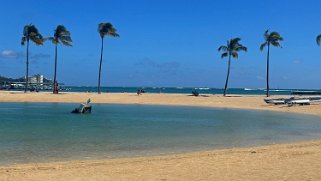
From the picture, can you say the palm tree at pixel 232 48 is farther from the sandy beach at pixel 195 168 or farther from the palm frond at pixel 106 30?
the sandy beach at pixel 195 168

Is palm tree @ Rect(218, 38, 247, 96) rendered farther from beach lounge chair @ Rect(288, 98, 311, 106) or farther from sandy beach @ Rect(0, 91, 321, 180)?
sandy beach @ Rect(0, 91, 321, 180)

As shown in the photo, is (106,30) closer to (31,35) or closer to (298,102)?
(31,35)

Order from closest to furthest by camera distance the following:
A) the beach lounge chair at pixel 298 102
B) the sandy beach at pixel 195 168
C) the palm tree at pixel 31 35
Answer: the sandy beach at pixel 195 168 → the beach lounge chair at pixel 298 102 → the palm tree at pixel 31 35

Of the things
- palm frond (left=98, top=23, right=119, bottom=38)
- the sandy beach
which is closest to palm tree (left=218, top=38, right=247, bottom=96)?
palm frond (left=98, top=23, right=119, bottom=38)

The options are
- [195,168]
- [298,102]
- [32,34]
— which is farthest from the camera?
[32,34]

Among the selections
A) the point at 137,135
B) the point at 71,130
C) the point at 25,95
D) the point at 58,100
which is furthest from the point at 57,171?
the point at 25,95

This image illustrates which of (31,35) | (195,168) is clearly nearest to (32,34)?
(31,35)

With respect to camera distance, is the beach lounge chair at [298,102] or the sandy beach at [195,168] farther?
the beach lounge chair at [298,102]

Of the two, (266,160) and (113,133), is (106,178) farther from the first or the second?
(113,133)

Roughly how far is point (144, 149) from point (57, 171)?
6.47m

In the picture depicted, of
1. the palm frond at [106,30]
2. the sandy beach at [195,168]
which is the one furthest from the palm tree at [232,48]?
the sandy beach at [195,168]

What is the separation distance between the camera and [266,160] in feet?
50.6

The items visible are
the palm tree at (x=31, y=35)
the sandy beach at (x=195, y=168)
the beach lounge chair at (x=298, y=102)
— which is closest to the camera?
Result: the sandy beach at (x=195, y=168)

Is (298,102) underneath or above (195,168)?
above
